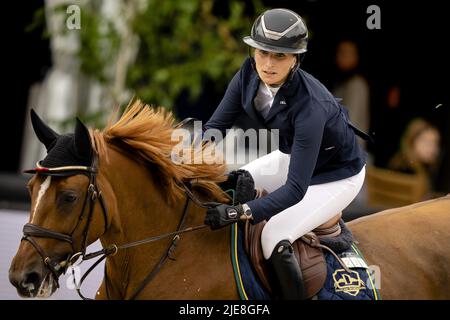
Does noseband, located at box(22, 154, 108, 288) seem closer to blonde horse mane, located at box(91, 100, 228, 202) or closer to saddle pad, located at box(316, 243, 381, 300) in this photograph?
blonde horse mane, located at box(91, 100, 228, 202)

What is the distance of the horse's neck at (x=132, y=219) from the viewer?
4723 mm

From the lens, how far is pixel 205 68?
404 inches

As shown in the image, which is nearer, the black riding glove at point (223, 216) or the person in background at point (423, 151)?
the black riding glove at point (223, 216)

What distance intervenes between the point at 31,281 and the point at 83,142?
2.37 ft

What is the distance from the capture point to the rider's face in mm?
4820

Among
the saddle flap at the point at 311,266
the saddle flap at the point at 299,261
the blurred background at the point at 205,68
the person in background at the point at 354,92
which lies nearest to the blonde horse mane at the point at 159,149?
the saddle flap at the point at 299,261

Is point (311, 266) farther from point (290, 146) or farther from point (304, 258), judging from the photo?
point (290, 146)

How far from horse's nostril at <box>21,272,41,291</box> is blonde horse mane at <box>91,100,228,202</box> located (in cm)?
69

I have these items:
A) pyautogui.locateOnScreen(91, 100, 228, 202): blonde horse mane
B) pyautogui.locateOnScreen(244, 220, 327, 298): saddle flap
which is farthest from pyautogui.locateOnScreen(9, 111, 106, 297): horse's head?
pyautogui.locateOnScreen(244, 220, 327, 298): saddle flap

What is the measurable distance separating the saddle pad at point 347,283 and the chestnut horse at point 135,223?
0.57 feet

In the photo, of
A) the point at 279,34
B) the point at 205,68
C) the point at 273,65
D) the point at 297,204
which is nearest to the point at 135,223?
the point at 297,204

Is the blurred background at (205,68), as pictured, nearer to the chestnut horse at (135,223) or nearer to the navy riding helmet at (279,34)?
the chestnut horse at (135,223)

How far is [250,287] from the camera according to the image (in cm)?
479
